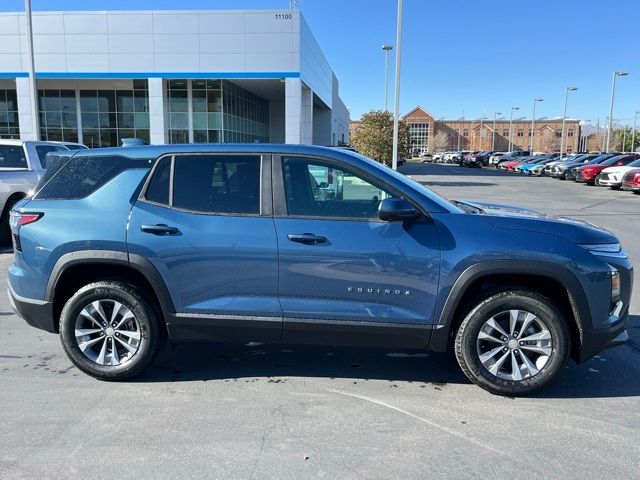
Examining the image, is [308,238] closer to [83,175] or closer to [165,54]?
[83,175]

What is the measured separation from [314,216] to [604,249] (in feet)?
6.95

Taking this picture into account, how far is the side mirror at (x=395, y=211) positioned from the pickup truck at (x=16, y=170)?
26.9ft

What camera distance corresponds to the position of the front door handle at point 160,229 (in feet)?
12.9

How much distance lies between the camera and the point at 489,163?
61.8 m

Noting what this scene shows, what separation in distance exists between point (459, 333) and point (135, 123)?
106 feet

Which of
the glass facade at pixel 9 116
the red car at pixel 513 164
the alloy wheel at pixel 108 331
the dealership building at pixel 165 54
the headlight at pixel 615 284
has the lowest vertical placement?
the alloy wheel at pixel 108 331

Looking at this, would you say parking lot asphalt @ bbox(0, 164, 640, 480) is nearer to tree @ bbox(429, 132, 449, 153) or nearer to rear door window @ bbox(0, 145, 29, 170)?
rear door window @ bbox(0, 145, 29, 170)

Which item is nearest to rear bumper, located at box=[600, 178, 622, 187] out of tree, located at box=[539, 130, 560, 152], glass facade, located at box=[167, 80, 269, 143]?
glass facade, located at box=[167, 80, 269, 143]

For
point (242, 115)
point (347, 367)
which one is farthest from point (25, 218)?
point (242, 115)

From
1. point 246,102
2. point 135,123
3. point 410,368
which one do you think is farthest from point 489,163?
point 410,368

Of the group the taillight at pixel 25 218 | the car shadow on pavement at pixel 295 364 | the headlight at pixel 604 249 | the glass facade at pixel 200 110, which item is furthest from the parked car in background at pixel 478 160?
the taillight at pixel 25 218

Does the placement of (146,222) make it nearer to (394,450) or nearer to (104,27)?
(394,450)

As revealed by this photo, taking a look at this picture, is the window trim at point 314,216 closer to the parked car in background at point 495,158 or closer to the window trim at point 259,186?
the window trim at point 259,186

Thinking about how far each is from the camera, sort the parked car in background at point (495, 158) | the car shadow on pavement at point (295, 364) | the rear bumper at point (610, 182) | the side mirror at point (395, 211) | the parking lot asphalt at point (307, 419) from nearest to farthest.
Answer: the parking lot asphalt at point (307, 419) < the side mirror at point (395, 211) < the car shadow on pavement at point (295, 364) < the rear bumper at point (610, 182) < the parked car in background at point (495, 158)
